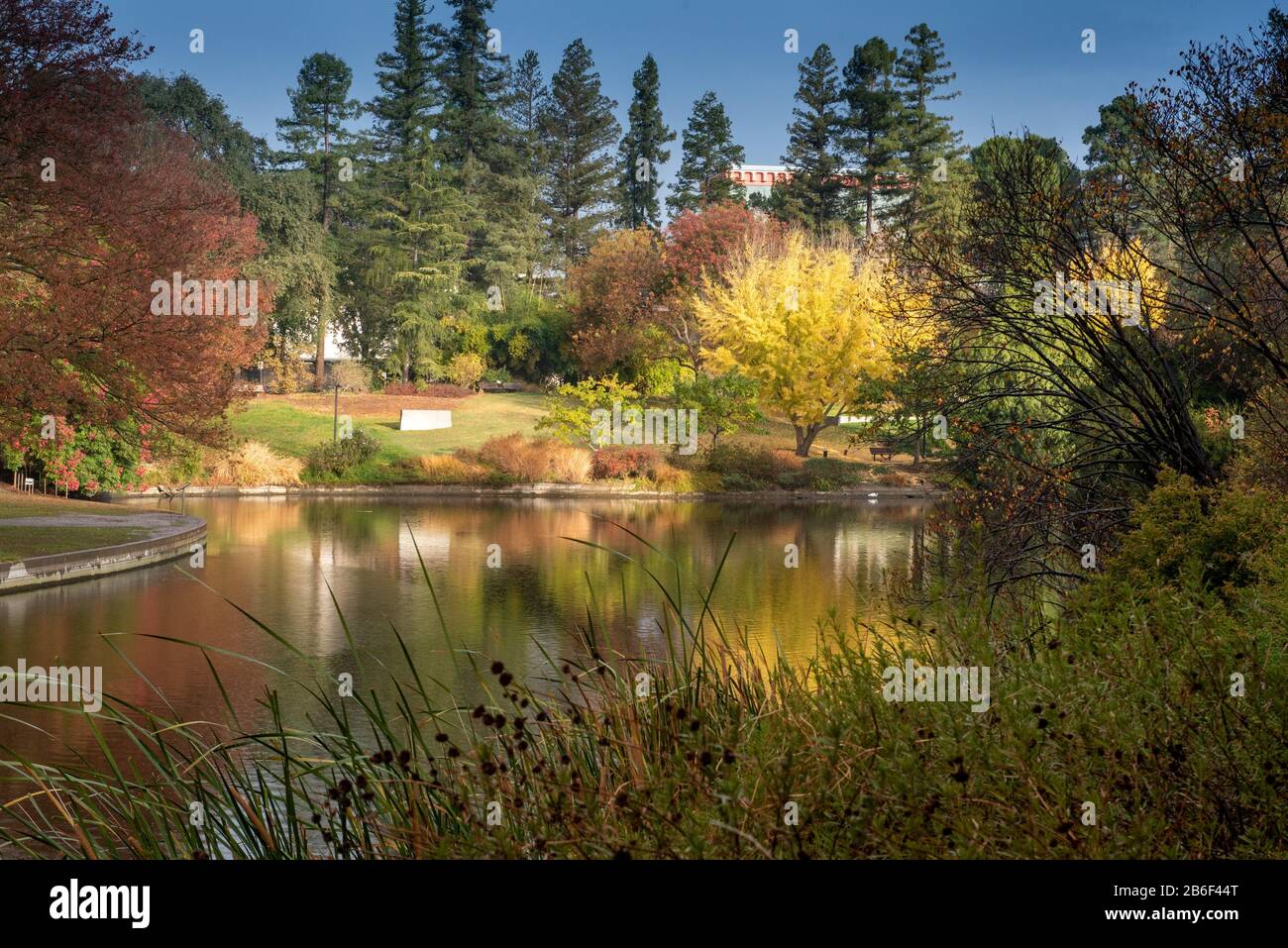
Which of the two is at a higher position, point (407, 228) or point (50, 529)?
point (407, 228)

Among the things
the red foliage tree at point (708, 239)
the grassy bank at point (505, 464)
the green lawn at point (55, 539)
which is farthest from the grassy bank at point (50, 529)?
the red foliage tree at point (708, 239)

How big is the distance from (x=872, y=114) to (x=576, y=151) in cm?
2002

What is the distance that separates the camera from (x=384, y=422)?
5044cm

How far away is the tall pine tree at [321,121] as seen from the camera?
6144cm

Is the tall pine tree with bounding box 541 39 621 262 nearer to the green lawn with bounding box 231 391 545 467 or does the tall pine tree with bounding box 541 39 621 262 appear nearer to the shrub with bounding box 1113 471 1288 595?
the green lawn with bounding box 231 391 545 467

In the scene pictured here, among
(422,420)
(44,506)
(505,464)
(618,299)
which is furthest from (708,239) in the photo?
(44,506)

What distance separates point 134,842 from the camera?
4.59 m

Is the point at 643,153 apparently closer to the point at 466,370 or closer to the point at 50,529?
the point at 466,370

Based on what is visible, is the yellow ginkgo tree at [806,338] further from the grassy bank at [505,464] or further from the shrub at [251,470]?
the shrub at [251,470]

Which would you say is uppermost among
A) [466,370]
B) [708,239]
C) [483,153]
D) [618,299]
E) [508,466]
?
[483,153]

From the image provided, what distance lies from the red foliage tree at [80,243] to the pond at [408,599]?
3.17 meters
